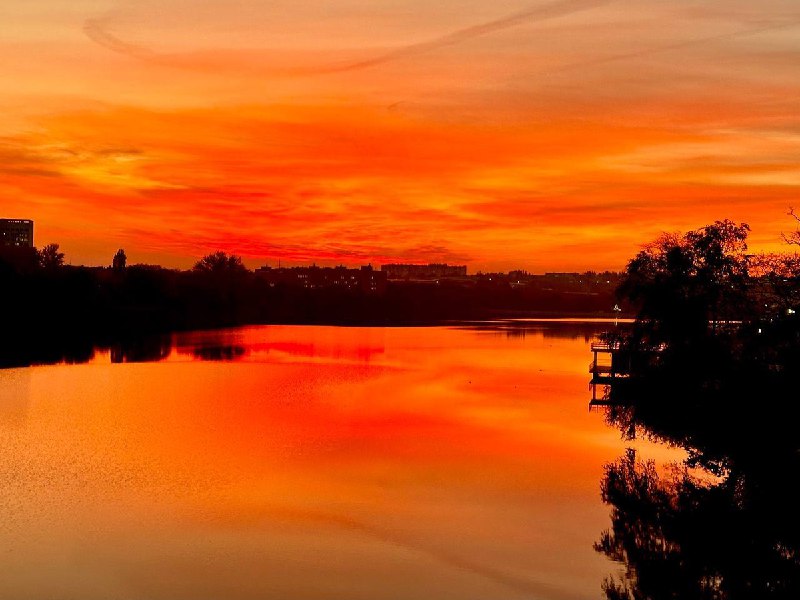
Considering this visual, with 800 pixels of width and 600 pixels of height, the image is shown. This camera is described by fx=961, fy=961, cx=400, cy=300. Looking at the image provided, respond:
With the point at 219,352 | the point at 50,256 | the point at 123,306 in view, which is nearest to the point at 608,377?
the point at 219,352

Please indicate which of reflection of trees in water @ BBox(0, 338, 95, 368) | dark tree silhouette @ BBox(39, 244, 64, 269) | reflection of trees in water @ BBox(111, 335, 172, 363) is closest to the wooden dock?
reflection of trees in water @ BBox(111, 335, 172, 363)

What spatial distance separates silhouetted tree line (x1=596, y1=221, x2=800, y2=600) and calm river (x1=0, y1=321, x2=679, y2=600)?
4.98 feet

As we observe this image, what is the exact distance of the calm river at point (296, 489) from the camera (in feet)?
71.0

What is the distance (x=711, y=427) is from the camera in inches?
1462

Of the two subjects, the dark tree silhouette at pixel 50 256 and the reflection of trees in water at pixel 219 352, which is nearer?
the reflection of trees in water at pixel 219 352

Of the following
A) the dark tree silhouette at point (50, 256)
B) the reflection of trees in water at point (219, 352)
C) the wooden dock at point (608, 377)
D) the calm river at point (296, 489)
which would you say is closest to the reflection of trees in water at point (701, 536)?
the calm river at point (296, 489)

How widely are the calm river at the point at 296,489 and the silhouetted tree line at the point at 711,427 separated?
152 cm

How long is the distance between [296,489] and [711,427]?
1690 centimetres

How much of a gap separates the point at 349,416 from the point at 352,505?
61.9ft

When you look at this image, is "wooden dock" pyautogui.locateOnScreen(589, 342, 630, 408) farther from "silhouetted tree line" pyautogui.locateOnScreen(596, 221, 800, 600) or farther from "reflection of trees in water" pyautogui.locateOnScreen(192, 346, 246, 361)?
"reflection of trees in water" pyautogui.locateOnScreen(192, 346, 246, 361)

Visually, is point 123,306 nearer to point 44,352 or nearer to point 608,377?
point 44,352

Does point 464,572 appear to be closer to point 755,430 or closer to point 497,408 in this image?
point 755,430

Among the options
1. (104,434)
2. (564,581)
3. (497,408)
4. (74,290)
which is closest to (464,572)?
(564,581)

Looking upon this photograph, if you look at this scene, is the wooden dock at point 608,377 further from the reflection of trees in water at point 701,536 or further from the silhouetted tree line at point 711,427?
the reflection of trees in water at point 701,536
